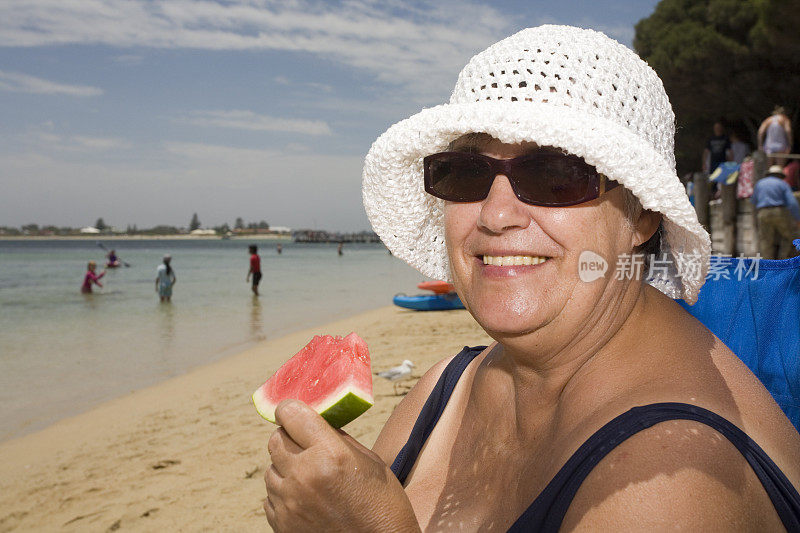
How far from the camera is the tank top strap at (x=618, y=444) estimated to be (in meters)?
1.24

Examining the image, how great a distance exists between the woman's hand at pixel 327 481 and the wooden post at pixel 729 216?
14481 mm

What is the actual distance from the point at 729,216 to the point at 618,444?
14523 millimetres

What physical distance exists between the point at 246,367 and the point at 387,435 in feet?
28.9

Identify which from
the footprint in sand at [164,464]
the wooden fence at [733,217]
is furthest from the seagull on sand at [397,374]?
the wooden fence at [733,217]

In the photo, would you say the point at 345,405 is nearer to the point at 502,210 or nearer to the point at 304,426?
the point at 304,426

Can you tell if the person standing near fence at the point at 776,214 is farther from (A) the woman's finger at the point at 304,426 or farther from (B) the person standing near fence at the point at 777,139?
(A) the woman's finger at the point at 304,426

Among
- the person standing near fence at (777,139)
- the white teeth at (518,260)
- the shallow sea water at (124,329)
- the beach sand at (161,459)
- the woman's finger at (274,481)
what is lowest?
the shallow sea water at (124,329)

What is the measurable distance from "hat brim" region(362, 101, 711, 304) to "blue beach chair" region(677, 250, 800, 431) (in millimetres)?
756

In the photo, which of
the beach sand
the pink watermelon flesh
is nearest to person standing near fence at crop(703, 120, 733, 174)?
the beach sand

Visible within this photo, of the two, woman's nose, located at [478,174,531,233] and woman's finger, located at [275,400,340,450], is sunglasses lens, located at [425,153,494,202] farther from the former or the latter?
woman's finger, located at [275,400,340,450]

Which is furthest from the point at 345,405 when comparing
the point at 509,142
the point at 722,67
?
the point at 722,67

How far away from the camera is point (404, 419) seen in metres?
2.34

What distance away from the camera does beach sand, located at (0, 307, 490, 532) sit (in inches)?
189

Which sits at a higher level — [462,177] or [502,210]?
[462,177]
